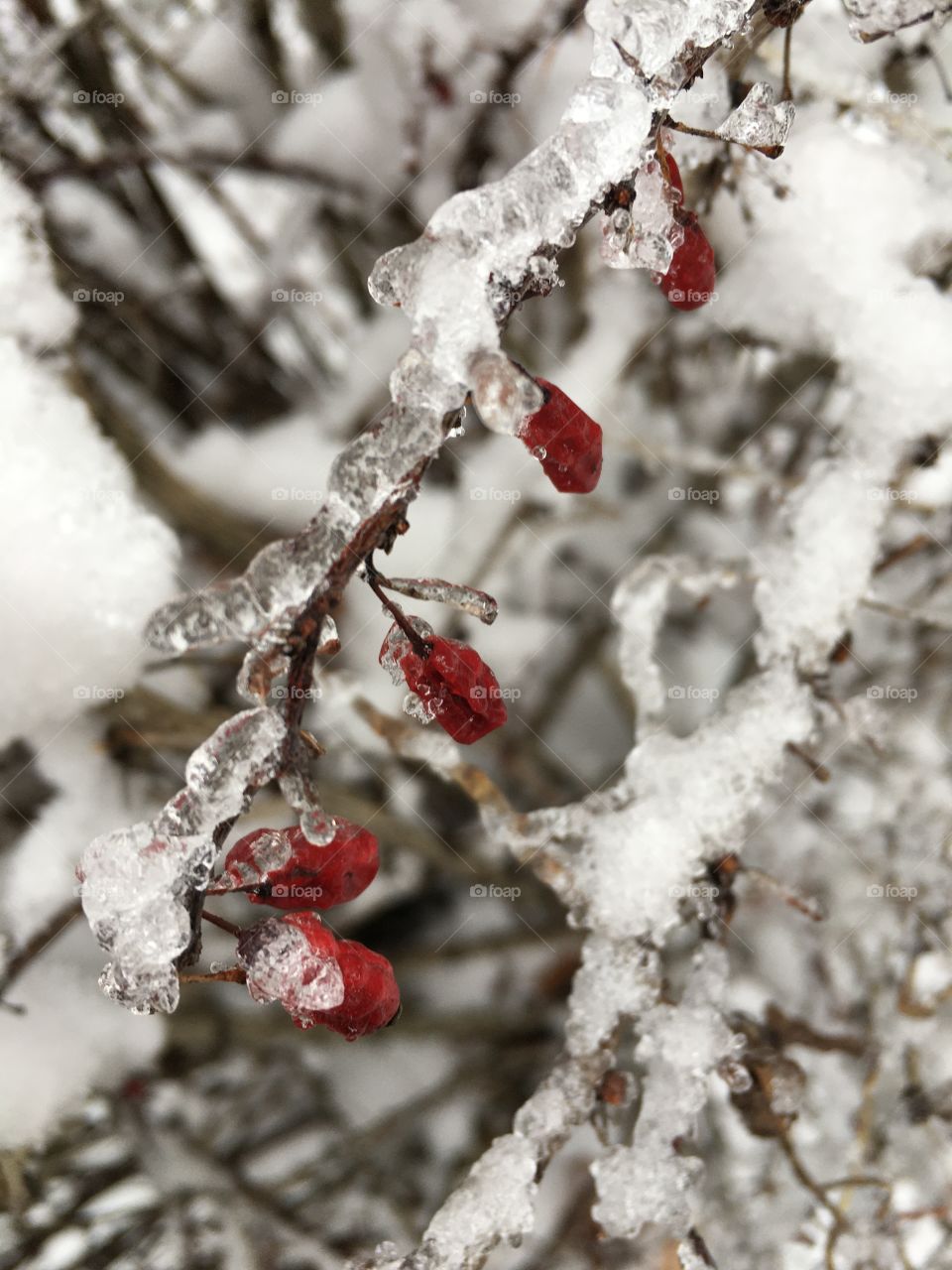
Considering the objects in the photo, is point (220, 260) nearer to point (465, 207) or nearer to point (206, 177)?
point (206, 177)

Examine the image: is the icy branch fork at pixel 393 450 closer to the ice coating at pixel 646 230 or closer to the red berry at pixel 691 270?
the ice coating at pixel 646 230

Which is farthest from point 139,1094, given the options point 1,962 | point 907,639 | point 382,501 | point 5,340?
point 907,639

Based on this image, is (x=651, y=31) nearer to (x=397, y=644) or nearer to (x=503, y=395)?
(x=503, y=395)

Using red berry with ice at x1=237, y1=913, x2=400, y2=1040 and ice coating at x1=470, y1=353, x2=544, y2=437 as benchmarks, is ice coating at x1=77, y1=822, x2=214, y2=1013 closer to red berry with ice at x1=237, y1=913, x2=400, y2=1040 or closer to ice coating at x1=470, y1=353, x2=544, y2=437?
red berry with ice at x1=237, y1=913, x2=400, y2=1040

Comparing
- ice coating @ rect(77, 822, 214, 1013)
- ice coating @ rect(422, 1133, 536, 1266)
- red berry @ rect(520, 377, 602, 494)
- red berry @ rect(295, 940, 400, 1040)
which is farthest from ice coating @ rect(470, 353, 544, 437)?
ice coating @ rect(422, 1133, 536, 1266)

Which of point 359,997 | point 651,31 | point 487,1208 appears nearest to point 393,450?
point 651,31

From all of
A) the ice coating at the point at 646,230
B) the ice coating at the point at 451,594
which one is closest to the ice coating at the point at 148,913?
the ice coating at the point at 451,594
